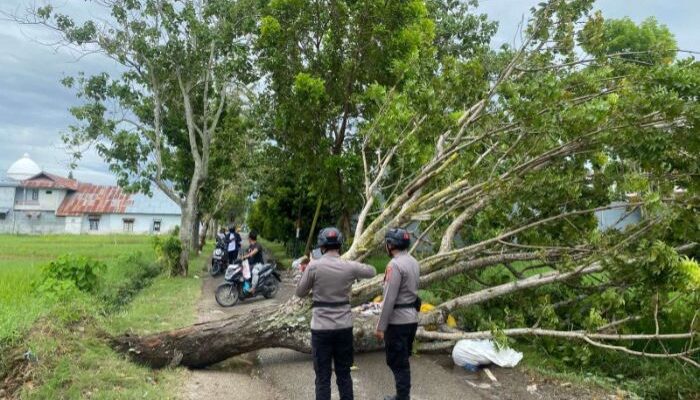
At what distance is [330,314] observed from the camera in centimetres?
488

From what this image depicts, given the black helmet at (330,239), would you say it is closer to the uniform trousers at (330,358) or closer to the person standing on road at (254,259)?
the uniform trousers at (330,358)

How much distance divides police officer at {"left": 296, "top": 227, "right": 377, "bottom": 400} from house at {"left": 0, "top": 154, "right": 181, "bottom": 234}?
44.7m

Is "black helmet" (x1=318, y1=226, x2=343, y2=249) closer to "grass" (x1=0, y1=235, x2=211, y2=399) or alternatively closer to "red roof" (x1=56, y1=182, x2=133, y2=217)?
"grass" (x1=0, y1=235, x2=211, y2=399)

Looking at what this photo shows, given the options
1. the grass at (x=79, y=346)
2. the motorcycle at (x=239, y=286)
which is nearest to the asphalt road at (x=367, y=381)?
the grass at (x=79, y=346)

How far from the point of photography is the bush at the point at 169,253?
53.5 ft

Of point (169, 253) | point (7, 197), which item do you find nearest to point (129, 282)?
point (169, 253)

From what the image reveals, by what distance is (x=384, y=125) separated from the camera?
9773 mm

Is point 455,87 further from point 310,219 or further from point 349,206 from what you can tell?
point 310,219

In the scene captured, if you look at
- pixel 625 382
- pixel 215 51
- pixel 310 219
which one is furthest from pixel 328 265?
pixel 310 219

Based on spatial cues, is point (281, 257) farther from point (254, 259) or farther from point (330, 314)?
point (330, 314)

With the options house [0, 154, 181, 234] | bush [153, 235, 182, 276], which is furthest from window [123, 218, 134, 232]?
bush [153, 235, 182, 276]

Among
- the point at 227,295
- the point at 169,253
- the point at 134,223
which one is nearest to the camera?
the point at 227,295

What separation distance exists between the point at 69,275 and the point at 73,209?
4373 cm

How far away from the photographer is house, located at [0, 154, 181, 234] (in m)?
47.5
